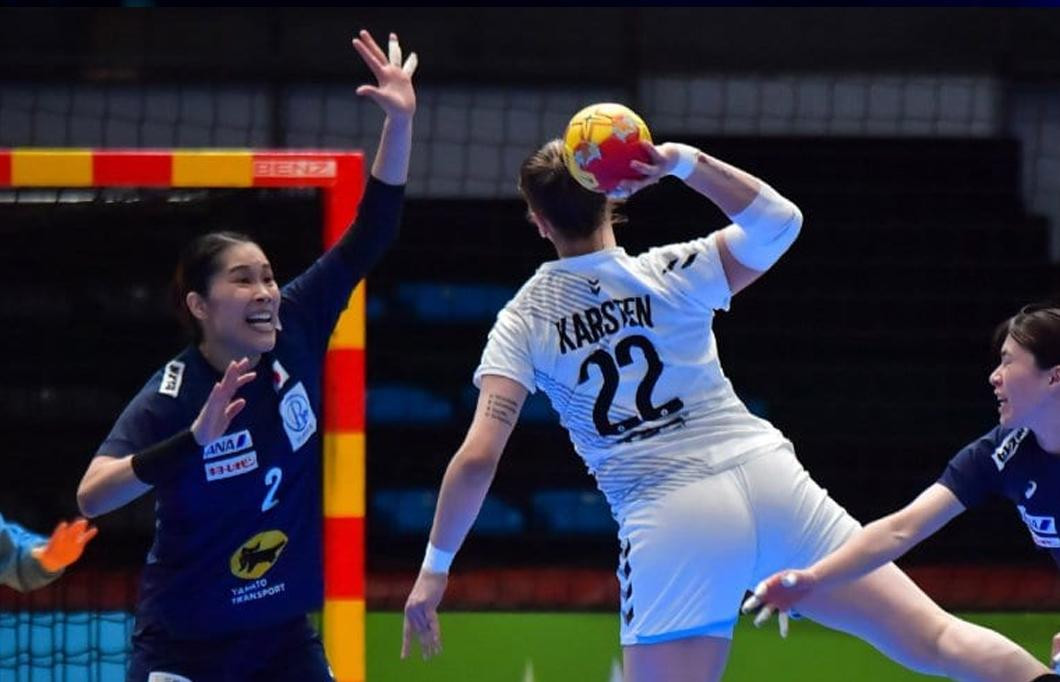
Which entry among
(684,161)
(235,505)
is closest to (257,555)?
(235,505)

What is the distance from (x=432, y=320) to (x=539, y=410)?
661 millimetres

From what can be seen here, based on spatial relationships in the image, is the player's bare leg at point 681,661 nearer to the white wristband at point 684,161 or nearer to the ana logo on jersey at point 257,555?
the ana logo on jersey at point 257,555

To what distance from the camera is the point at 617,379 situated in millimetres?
3965

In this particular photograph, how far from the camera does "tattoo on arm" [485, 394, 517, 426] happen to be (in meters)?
3.99

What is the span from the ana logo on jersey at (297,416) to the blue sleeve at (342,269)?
0.48 ft

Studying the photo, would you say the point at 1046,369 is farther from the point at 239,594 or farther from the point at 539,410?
the point at 539,410

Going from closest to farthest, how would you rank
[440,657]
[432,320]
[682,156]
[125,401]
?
[682,156]
[125,401]
[440,657]
[432,320]

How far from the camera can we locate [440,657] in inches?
251

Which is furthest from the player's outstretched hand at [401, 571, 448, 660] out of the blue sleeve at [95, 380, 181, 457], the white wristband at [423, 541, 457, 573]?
the blue sleeve at [95, 380, 181, 457]

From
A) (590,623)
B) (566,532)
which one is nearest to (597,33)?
(566,532)

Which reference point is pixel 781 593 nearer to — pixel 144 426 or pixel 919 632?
pixel 919 632

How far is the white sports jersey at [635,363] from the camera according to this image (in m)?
3.97

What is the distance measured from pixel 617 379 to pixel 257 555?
0.83 m

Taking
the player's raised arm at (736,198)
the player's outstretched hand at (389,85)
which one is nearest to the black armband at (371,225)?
the player's outstretched hand at (389,85)
